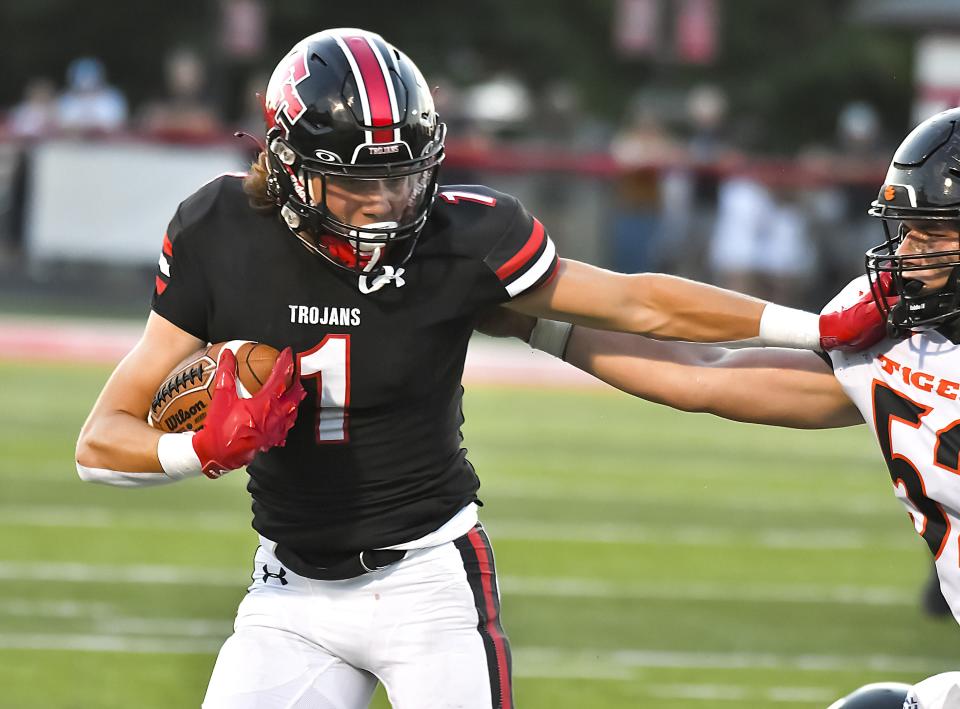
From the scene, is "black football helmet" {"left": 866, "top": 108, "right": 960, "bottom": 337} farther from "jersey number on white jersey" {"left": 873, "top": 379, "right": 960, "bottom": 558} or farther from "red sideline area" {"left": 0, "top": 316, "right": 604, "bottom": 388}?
"red sideline area" {"left": 0, "top": 316, "right": 604, "bottom": 388}

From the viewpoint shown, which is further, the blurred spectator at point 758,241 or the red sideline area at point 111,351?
the blurred spectator at point 758,241

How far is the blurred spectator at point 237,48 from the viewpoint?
23688mm

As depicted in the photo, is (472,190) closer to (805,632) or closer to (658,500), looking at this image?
(805,632)

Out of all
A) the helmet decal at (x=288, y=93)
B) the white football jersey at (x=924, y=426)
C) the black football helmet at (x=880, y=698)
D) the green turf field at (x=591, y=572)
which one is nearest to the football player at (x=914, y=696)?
the black football helmet at (x=880, y=698)

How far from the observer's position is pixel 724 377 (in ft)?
13.3

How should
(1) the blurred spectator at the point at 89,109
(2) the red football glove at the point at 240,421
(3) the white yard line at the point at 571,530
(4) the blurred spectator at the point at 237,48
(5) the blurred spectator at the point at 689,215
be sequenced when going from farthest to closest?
(4) the blurred spectator at the point at 237,48, (1) the blurred spectator at the point at 89,109, (5) the blurred spectator at the point at 689,215, (3) the white yard line at the point at 571,530, (2) the red football glove at the point at 240,421

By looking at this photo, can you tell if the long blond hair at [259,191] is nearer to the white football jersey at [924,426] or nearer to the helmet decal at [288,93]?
the helmet decal at [288,93]

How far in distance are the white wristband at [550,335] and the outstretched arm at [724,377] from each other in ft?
0.12

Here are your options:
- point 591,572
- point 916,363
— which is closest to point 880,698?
point 916,363

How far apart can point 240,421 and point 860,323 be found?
4.47ft

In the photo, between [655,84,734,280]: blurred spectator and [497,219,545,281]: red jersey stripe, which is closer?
[497,219,545,281]: red jersey stripe

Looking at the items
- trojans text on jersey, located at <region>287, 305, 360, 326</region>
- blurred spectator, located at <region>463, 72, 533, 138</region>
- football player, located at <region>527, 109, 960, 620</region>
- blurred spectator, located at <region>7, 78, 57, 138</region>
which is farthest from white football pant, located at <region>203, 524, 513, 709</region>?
blurred spectator, located at <region>463, 72, 533, 138</region>

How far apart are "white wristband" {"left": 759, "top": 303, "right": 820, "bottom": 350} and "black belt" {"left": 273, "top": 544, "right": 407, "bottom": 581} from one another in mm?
989

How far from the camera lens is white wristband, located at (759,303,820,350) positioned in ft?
12.7
